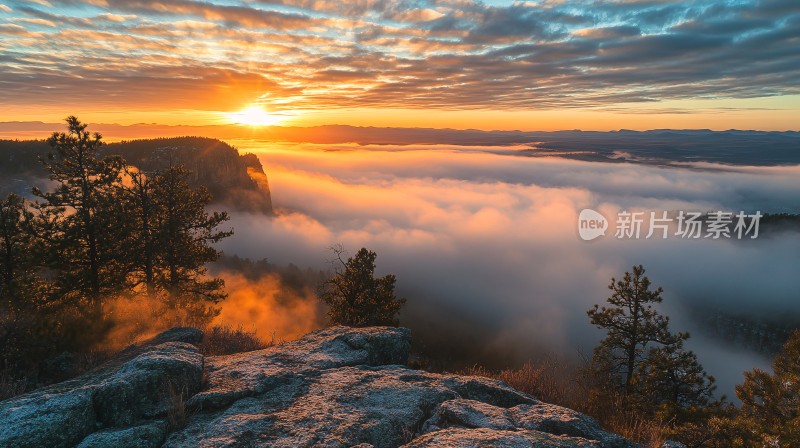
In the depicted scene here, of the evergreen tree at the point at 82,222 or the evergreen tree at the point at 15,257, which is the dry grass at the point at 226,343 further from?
the evergreen tree at the point at 15,257

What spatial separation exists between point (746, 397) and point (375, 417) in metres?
16.6

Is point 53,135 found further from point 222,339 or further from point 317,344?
point 317,344

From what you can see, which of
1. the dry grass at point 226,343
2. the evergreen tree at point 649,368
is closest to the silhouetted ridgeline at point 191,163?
the dry grass at point 226,343

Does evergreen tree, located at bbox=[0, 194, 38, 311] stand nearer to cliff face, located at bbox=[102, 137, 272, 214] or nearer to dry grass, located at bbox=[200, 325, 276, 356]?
dry grass, located at bbox=[200, 325, 276, 356]

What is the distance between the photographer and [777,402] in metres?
12.4

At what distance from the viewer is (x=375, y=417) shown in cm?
694

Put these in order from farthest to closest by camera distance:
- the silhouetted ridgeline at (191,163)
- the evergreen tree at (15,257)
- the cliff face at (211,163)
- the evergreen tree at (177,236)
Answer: the cliff face at (211,163), the silhouetted ridgeline at (191,163), the evergreen tree at (177,236), the evergreen tree at (15,257)

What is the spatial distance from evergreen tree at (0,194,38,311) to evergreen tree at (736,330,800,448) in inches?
973

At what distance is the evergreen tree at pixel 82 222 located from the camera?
1866cm

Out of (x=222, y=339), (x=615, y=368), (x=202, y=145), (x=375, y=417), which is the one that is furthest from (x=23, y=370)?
(x=202, y=145)

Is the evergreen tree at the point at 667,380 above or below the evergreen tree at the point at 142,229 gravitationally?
below

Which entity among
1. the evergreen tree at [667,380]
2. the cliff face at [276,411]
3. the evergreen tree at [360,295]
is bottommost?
the evergreen tree at [667,380]

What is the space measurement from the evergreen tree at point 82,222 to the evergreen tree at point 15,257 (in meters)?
0.89

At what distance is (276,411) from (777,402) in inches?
611
